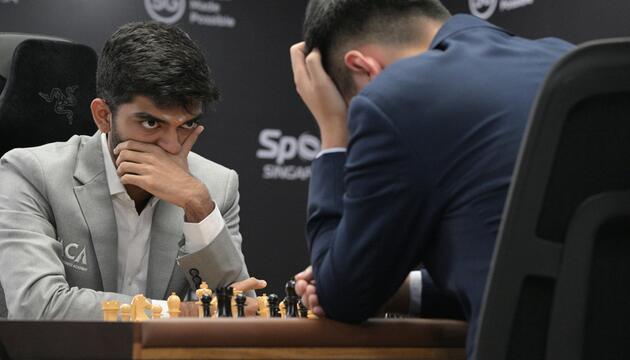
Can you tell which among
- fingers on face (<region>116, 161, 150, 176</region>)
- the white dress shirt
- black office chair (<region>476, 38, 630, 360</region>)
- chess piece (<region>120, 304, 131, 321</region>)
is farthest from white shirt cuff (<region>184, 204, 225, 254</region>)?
black office chair (<region>476, 38, 630, 360</region>)

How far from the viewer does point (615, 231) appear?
1.18 m

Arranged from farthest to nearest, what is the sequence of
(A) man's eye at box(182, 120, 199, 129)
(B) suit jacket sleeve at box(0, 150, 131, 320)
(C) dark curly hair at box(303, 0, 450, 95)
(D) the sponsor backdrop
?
1. (D) the sponsor backdrop
2. (A) man's eye at box(182, 120, 199, 129)
3. (B) suit jacket sleeve at box(0, 150, 131, 320)
4. (C) dark curly hair at box(303, 0, 450, 95)

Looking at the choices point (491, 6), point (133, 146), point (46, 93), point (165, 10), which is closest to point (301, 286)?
point (133, 146)

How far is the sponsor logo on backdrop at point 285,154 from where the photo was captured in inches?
247

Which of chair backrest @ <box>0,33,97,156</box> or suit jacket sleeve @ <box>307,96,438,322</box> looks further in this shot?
chair backrest @ <box>0,33,97,156</box>

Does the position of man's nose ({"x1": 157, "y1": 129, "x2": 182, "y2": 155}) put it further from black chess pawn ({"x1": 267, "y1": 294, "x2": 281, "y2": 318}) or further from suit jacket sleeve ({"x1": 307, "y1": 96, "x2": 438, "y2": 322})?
suit jacket sleeve ({"x1": 307, "y1": 96, "x2": 438, "y2": 322})

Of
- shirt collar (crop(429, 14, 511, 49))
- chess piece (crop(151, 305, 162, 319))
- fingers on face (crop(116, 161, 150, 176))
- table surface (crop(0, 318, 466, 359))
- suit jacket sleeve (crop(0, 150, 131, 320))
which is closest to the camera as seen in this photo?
table surface (crop(0, 318, 466, 359))

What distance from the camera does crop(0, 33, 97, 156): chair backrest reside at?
9.89 feet

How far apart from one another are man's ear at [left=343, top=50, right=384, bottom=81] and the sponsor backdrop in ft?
13.8

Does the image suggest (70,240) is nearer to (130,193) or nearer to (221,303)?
(130,193)

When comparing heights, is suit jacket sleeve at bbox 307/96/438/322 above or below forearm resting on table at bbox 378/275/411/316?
A: above

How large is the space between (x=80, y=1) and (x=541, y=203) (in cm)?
520

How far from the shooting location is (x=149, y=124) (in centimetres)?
274

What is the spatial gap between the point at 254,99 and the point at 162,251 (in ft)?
11.9
